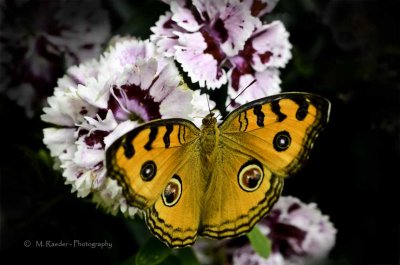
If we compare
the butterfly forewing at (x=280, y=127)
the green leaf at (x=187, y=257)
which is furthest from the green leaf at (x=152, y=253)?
the butterfly forewing at (x=280, y=127)

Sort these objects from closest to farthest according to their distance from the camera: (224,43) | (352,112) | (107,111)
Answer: (107,111)
(224,43)
(352,112)

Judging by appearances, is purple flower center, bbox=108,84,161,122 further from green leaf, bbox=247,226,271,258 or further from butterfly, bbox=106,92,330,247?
green leaf, bbox=247,226,271,258

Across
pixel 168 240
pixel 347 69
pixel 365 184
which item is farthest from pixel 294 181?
pixel 168 240

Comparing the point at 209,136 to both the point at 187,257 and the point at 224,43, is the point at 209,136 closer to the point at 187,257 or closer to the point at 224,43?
the point at 224,43

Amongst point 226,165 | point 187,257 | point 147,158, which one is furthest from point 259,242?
point 147,158

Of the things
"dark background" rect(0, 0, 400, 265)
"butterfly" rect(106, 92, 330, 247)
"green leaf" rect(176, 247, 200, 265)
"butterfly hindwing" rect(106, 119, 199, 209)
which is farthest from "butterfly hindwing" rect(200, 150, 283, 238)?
"dark background" rect(0, 0, 400, 265)

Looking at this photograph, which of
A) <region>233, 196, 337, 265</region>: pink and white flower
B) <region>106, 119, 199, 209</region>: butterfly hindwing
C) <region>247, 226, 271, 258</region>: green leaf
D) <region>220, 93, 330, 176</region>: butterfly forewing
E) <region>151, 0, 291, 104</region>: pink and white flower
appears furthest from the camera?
<region>233, 196, 337, 265</region>: pink and white flower
